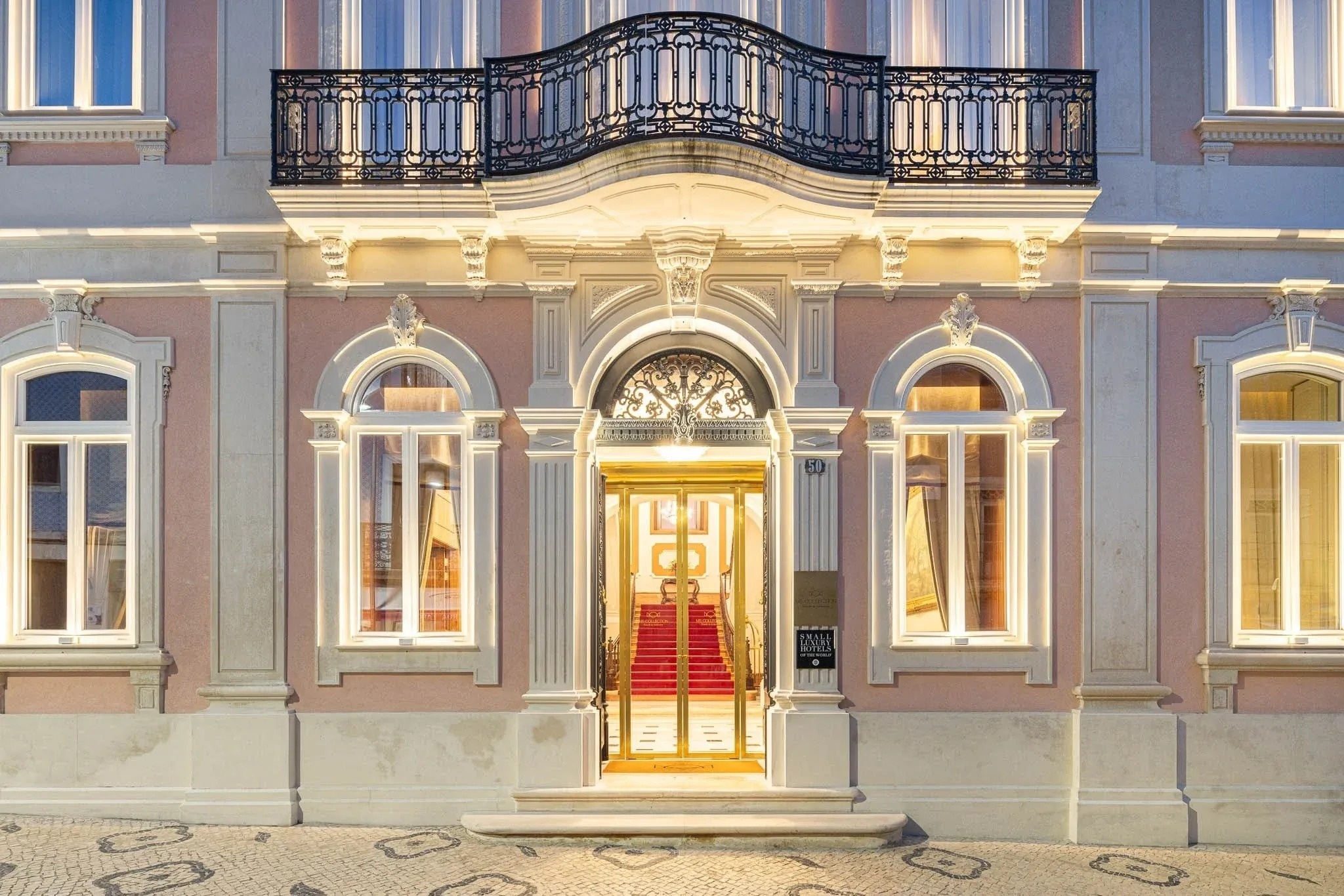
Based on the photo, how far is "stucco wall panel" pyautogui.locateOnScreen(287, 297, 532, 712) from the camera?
8125 mm

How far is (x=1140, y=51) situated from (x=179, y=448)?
861 centimetres

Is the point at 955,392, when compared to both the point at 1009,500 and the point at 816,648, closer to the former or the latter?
the point at 1009,500

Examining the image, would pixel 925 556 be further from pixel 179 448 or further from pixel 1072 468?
pixel 179 448

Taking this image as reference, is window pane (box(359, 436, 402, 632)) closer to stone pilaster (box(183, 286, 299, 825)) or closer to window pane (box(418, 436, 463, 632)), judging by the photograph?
window pane (box(418, 436, 463, 632))

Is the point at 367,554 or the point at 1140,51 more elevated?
the point at 1140,51

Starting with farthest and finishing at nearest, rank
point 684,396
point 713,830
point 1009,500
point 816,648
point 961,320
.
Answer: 1. point 684,396
2. point 1009,500
3. point 961,320
4. point 816,648
5. point 713,830

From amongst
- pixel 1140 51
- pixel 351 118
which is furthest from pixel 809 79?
pixel 351 118

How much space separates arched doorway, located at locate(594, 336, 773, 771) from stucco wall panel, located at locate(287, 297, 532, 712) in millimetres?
719

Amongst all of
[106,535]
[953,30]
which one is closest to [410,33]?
[953,30]

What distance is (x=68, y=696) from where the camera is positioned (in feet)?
26.7

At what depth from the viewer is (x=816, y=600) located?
812cm

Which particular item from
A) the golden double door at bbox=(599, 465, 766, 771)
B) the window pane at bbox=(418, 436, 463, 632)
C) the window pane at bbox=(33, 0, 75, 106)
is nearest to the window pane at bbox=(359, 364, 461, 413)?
the window pane at bbox=(418, 436, 463, 632)

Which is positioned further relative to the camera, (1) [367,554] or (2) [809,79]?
(1) [367,554]

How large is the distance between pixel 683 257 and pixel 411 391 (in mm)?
2566
